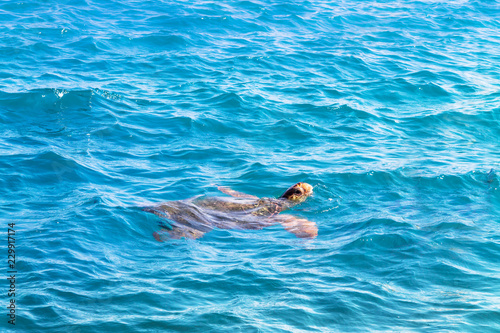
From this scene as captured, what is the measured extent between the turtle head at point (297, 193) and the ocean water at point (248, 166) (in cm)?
22

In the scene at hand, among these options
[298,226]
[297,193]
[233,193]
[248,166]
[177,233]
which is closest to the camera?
[177,233]

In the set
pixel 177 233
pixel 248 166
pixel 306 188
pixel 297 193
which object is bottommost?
pixel 177 233

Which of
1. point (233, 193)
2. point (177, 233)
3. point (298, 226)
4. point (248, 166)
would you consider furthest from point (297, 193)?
point (177, 233)

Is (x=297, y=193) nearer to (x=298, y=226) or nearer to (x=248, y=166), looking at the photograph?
(x=298, y=226)

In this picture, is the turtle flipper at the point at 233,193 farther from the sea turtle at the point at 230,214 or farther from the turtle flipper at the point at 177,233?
the turtle flipper at the point at 177,233

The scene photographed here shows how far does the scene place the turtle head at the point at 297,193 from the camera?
10.5 meters

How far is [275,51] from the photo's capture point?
2056 cm

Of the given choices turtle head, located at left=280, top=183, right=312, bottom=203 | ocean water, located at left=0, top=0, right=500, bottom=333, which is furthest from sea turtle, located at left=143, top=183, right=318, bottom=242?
ocean water, located at left=0, top=0, right=500, bottom=333

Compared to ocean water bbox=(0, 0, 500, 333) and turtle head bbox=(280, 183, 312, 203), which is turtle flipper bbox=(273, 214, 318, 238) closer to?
ocean water bbox=(0, 0, 500, 333)

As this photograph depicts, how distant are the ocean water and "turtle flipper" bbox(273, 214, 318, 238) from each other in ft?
0.76

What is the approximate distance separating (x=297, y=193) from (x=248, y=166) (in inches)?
80.9

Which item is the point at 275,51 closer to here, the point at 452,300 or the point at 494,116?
the point at 494,116

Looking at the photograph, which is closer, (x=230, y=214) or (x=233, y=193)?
(x=230, y=214)

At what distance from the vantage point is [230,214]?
1011 centimetres
